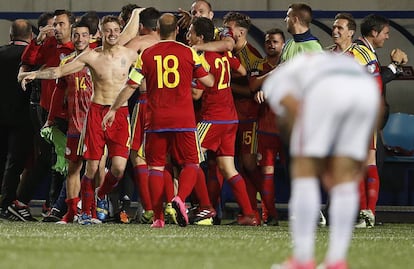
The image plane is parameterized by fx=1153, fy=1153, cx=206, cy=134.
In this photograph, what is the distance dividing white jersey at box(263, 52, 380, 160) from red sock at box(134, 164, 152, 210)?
6380mm

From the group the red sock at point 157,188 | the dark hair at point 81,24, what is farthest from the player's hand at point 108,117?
the dark hair at point 81,24

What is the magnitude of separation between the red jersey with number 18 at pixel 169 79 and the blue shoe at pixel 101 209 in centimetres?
174

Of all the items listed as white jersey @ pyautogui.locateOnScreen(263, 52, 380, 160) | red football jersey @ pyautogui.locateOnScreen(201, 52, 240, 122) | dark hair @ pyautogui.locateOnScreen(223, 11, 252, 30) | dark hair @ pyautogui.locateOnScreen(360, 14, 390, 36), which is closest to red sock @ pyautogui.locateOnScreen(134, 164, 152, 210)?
red football jersey @ pyautogui.locateOnScreen(201, 52, 240, 122)

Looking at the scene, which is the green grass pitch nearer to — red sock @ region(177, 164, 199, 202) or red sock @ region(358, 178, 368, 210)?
red sock @ region(177, 164, 199, 202)

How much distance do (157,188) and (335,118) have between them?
17.6ft

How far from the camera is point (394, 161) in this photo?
46.1 ft

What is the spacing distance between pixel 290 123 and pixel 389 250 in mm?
2594

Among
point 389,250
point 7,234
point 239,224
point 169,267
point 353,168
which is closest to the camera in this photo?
point 353,168

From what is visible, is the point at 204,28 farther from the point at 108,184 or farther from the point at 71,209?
the point at 71,209

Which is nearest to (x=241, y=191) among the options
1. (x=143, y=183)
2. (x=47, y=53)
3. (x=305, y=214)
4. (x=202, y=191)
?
(x=202, y=191)

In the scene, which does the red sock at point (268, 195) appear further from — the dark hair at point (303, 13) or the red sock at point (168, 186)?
the dark hair at point (303, 13)

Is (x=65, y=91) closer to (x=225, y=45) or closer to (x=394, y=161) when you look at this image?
(x=225, y=45)

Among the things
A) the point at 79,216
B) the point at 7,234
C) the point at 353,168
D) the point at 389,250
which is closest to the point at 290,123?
the point at 353,168

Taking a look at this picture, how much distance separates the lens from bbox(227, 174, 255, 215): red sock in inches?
452
